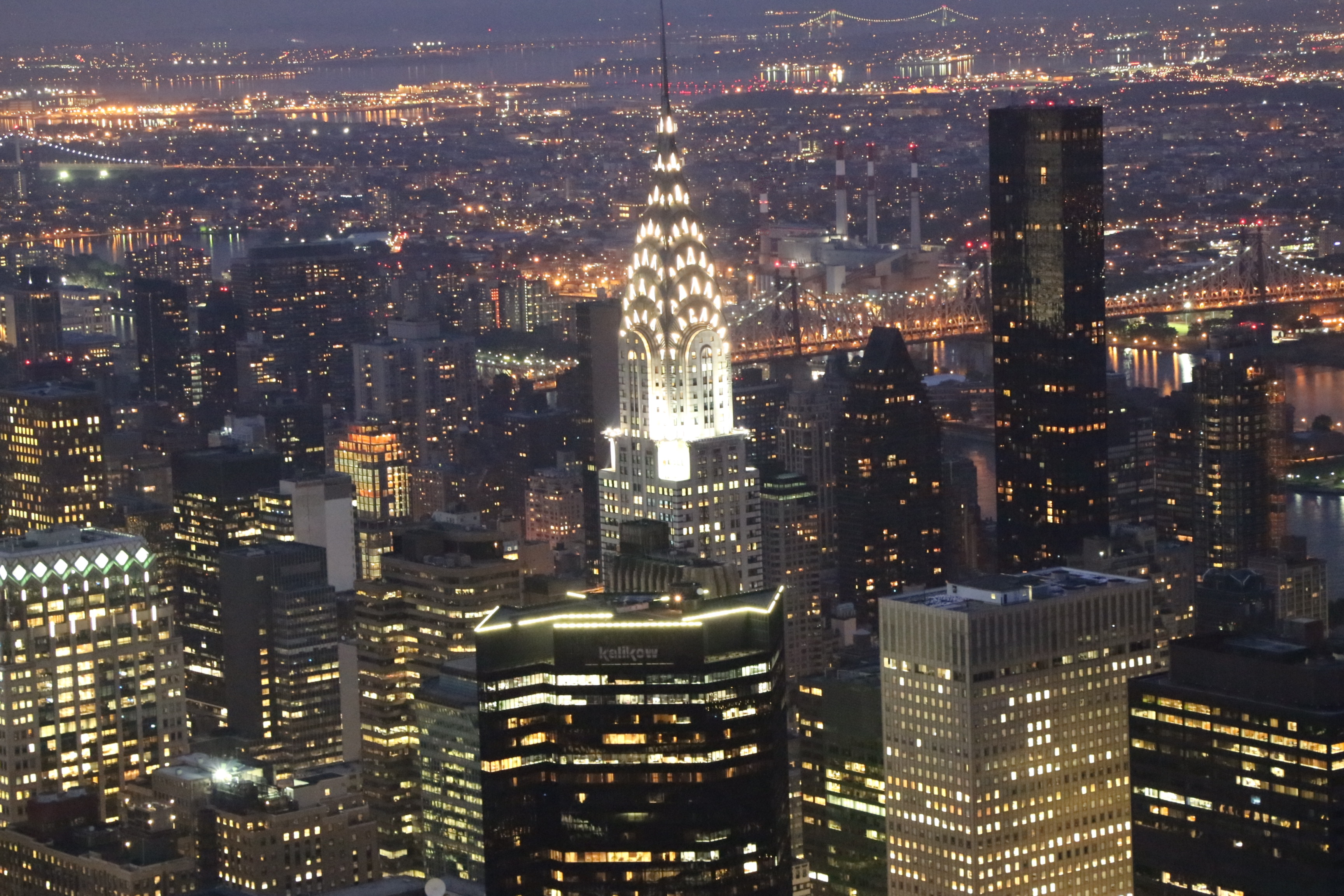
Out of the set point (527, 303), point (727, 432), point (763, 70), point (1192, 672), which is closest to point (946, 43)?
point (763, 70)

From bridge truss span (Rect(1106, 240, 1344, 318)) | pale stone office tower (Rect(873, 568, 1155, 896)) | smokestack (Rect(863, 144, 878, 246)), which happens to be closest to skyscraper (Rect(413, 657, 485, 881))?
pale stone office tower (Rect(873, 568, 1155, 896))

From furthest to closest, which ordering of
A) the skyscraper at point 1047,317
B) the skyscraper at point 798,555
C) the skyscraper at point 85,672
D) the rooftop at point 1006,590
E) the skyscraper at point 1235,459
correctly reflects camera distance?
1. the skyscraper at point 1235,459
2. the skyscraper at point 1047,317
3. the skyscraper at point 798,555
4. the skyscraper at point 85,672
5. the rooftop at point 1006,590

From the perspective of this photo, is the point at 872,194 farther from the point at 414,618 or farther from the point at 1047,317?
the point at 414,618

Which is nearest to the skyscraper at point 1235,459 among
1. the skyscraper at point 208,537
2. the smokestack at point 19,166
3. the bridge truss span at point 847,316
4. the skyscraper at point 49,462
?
the bridge truss span at point 847,316

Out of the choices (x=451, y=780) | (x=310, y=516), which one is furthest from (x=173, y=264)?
(x=451, y=780)

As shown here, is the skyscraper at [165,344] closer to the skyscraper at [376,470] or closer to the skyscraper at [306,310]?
the skyscraper at [306,310]

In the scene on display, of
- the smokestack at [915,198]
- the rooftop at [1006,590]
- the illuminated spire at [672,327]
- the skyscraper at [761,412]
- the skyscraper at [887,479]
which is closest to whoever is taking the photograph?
the rooftop at [1006,590]

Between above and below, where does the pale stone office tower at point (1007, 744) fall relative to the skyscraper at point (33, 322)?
below

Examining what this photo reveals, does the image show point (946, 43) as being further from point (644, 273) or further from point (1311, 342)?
point (644, 273)
